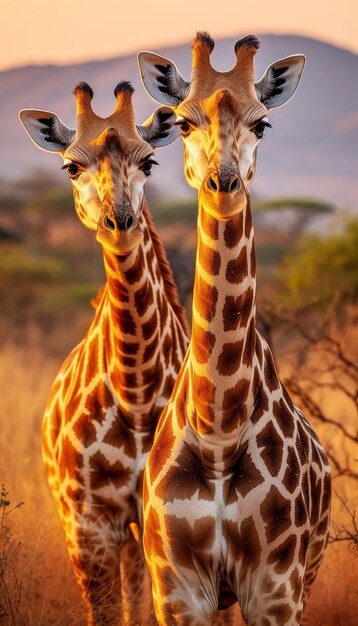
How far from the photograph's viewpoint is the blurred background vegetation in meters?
7.18

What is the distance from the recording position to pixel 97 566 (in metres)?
6.26

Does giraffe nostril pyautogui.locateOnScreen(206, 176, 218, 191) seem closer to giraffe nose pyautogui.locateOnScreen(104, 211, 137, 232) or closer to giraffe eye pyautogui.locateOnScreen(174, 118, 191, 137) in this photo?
giraffe eye pyautogui.locateOnScreen(174, 118, 191, 137)

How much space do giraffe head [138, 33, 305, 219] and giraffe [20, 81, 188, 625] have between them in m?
0.84

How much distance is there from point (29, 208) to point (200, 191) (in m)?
27.0

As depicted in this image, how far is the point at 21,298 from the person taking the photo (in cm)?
2222

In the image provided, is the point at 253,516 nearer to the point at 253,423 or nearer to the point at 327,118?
the point at 253,423

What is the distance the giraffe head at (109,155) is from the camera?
5555 millimetres

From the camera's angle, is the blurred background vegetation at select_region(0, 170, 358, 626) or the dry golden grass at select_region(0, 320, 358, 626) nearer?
the dry golden grass at select_region(0, 320, 358, 626)

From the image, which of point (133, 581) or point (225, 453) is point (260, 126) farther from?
point (133, 581)

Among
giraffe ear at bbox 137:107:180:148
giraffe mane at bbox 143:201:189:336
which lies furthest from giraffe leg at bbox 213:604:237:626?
giraffe ear at bbox 137:107:180:148

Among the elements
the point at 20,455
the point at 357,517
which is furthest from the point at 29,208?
the point at 357,517

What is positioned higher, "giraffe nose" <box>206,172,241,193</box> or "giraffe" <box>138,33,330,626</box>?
"giraffe nose" <box>206,172,241,193</box>

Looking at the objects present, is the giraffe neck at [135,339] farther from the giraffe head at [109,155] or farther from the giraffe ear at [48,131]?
the giraffe ear at [48,131]

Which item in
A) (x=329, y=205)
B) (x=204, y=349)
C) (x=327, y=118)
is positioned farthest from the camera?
(x=327, y=118)
